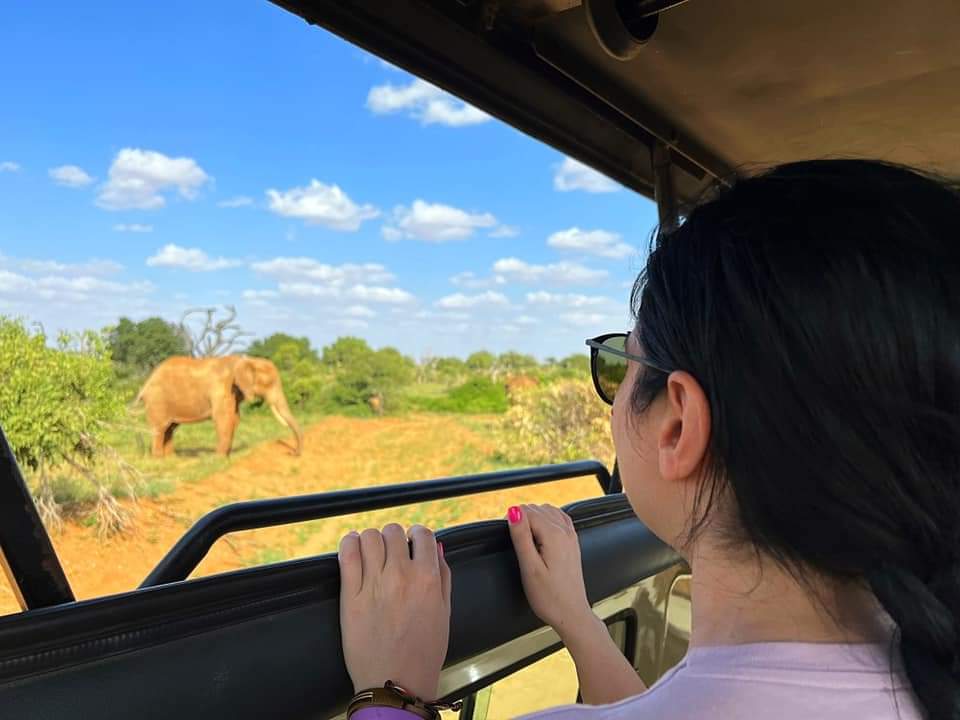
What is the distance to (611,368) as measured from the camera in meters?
0.94

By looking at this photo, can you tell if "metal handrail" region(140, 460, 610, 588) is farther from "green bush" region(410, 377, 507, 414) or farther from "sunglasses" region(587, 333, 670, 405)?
"green bush" region(410, 377, 507, 414)

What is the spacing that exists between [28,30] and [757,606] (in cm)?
664

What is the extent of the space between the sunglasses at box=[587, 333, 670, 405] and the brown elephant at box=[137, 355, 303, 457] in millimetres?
12688

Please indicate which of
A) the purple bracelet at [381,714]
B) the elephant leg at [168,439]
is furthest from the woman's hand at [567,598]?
the elephant leg at [168,439]

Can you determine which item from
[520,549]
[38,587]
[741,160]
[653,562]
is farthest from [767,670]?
[741,160]

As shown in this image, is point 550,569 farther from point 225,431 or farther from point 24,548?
point 225,431

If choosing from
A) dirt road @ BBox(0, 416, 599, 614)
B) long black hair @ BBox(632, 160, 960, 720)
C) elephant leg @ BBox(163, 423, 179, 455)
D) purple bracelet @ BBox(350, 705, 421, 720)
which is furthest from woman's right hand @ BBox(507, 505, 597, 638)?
elephant leg @ BBox(163, 423, 179, 455)

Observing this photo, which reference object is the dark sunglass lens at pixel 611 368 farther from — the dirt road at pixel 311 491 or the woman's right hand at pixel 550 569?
the dirt road at pixel 311 491

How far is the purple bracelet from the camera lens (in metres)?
0.78

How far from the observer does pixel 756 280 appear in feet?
2.14

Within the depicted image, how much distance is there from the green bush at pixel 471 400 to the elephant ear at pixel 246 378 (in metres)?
4.03

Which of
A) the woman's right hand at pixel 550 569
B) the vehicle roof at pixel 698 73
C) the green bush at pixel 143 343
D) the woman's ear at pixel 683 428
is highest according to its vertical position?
the green bush at pixel 143 343

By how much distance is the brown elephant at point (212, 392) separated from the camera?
43.3 feet

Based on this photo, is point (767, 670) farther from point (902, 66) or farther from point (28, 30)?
point (28, 30)
